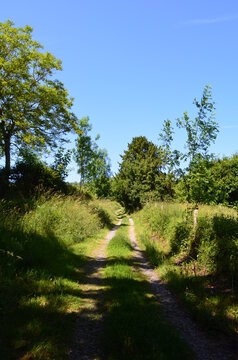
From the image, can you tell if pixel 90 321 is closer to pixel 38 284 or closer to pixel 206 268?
pixel 38 284

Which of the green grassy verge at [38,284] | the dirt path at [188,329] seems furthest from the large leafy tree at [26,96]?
the dirt path at [188,329]

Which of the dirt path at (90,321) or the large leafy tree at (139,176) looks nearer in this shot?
the dirt path at (90,321)

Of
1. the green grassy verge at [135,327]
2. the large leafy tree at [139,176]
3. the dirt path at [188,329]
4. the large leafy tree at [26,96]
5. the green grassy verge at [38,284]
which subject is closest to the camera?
the green grassy verge at [135,327]

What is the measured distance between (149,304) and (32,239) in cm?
490

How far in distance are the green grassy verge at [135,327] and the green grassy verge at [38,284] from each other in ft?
2.29

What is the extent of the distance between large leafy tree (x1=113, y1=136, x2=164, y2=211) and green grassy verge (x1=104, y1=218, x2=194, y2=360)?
98.2 feet

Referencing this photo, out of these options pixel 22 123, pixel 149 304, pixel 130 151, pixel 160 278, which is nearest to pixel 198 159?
pixel 160 278

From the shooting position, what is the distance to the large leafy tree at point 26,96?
18641 mm

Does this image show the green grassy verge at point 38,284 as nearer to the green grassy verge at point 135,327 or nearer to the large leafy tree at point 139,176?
the green grassy verge at point 135,327

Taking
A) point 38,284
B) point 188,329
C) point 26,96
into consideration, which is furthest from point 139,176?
point 188,329

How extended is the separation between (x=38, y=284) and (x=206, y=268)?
16.1 ft

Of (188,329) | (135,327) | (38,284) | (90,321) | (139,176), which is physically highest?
(139,176)

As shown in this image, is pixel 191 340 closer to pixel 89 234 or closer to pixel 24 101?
pixel 89 234

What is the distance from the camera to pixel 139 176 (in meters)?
39.7
